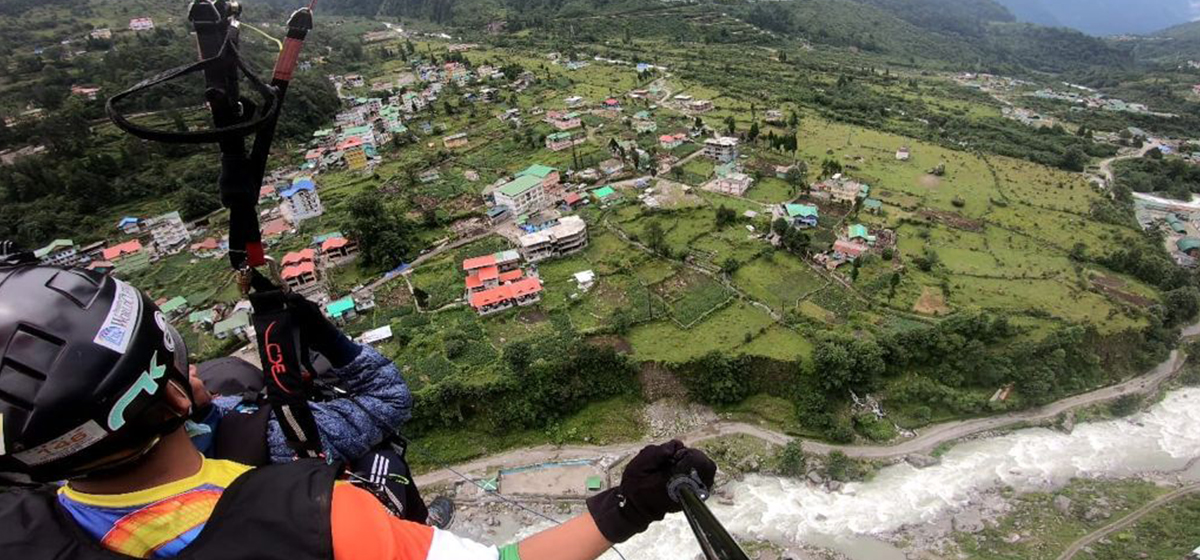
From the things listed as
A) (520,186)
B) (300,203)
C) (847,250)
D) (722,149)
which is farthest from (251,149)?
(722,149)

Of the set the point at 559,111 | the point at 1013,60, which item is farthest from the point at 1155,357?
the point at 1013,60

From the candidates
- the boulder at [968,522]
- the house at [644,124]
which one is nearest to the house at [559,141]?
the house at [644,124]

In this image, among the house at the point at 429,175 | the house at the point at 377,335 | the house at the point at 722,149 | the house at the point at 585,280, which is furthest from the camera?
the house at the point at 722,149

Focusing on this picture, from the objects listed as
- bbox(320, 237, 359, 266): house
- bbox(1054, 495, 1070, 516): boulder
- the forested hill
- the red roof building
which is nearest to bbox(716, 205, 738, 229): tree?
bbox(1054, 495, 1070, 516): boulder

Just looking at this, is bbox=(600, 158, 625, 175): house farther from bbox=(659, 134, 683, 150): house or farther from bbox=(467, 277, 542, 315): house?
bbox=(467, 277, 542, 315): house

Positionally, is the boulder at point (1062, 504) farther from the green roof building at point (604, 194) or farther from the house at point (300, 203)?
the house at point (300, 203)

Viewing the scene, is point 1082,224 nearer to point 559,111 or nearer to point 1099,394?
point 1099,394

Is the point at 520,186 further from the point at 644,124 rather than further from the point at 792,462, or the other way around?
the point at 792,462
